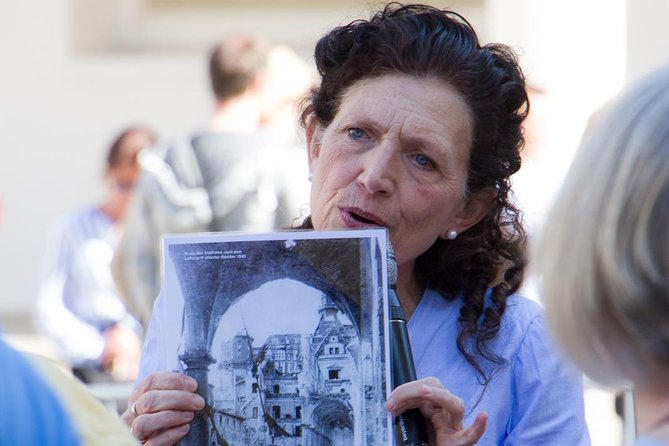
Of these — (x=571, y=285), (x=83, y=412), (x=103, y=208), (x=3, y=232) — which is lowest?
(x=83, y=412)

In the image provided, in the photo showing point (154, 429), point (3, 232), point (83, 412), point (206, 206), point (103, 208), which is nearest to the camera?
point (83, 412)

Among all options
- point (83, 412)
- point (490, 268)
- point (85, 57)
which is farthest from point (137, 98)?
point (83, 412)

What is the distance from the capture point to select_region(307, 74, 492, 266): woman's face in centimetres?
242

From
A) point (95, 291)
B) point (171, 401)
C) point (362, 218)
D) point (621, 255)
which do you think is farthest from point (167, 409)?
point (95, 291)

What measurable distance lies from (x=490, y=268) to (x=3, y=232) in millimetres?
10619

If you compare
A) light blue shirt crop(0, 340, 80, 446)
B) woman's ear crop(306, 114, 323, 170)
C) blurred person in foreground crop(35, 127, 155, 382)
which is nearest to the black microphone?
woman's ear crop(306, 114, 323, 170)

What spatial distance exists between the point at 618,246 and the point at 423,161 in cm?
101

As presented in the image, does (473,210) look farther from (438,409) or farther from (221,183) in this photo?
(221,183)

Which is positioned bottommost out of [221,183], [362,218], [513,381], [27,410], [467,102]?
[27,410]

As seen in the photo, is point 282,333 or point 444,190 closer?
point 282,333

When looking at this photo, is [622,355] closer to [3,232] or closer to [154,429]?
[154,429]

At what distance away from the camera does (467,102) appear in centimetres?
251

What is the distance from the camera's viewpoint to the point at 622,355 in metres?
1.54

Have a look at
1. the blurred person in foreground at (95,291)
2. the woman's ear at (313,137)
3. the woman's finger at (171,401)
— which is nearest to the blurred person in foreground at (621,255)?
the woman's finger at (171,401)
